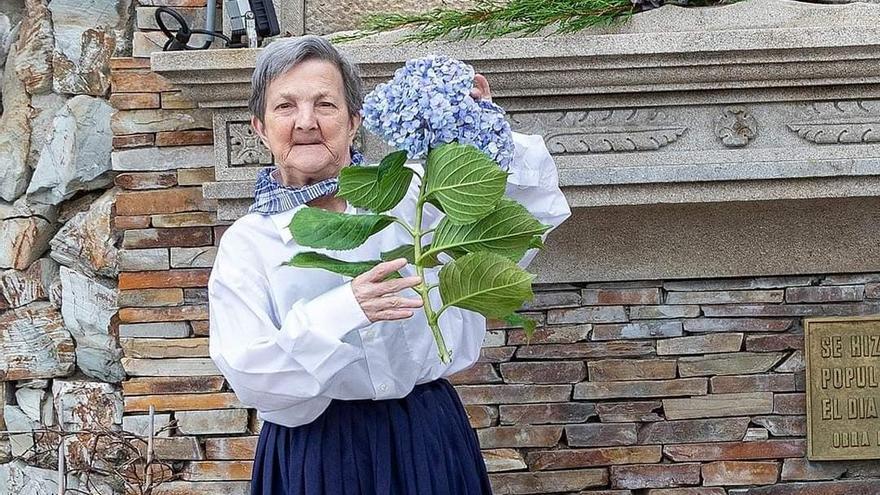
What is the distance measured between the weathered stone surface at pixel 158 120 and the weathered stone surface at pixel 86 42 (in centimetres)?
17

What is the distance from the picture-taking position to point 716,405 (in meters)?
2.61

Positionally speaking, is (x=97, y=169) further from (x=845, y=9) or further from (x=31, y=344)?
(x=845, y=9)

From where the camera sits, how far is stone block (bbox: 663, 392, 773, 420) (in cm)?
260

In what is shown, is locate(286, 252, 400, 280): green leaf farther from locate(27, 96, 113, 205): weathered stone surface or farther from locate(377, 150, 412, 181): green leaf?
locate(27, 96, 113, 205): weathered stone surface

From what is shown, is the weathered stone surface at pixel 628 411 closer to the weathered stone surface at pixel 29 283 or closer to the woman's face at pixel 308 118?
the woman's face at pixel 308 118

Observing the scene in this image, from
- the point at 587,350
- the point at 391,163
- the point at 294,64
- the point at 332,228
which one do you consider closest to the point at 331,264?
the point at 332,228

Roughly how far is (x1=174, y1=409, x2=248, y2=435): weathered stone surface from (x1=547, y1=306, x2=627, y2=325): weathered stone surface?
2.34 ft

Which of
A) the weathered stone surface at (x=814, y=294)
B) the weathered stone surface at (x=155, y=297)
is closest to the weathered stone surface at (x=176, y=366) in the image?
the weathered stone surface at (x=155, y=297)

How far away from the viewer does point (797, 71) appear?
2.31 m

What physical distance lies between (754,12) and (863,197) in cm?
48

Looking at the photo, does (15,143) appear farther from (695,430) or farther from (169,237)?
(695,430)

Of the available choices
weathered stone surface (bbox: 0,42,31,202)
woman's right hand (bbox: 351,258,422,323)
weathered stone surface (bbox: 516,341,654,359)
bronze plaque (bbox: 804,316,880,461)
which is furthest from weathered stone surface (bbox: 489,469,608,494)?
weathered stone surface (bbox: 0,42,31,202)

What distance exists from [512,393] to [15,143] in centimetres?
129

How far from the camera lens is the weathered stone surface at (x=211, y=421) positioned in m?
2.54
